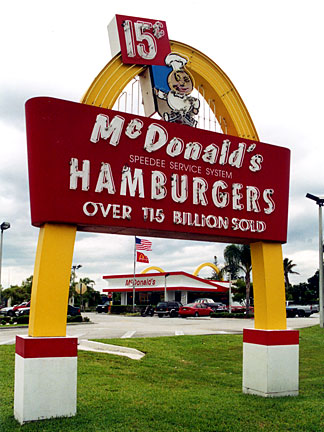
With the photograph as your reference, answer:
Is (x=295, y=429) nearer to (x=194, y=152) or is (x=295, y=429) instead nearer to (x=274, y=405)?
(x=274, y=405)

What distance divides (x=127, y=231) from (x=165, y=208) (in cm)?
81

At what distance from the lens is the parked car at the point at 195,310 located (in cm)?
3872

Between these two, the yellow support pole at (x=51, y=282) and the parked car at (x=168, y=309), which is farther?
the parked car at (x=168, y=309)

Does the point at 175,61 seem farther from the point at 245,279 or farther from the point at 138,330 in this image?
the point at 245,279

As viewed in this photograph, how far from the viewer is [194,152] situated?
9.16 m

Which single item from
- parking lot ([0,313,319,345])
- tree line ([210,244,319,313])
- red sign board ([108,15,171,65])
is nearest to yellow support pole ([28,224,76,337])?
red sign board ([108,15,171,65])

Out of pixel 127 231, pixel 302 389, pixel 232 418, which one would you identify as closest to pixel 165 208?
pixel 127 231

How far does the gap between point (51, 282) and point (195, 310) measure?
3251 centimetres

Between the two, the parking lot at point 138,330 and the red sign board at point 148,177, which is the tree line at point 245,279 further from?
the red sign board at point 148,177

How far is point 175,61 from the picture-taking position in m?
9.63

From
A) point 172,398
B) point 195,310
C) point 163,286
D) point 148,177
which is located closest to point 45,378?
Result: point 172,398

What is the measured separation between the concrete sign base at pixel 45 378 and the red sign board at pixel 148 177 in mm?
1975

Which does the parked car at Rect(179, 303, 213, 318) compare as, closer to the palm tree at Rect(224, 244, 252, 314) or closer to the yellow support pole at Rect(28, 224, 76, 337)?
the palm tree at Rect(224, 244, 252, 314)

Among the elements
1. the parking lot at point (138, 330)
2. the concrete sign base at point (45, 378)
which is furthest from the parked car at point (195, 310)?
the concrete sign base at point (45, 378)
